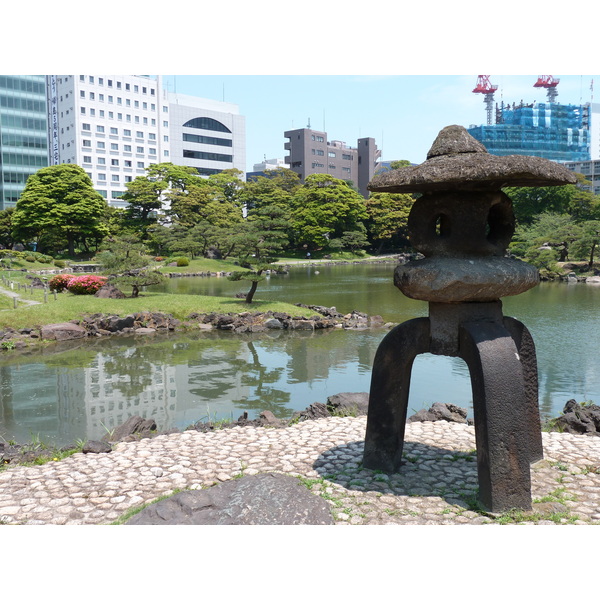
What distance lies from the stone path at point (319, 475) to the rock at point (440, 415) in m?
0.64

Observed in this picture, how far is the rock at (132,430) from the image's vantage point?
8062 mm

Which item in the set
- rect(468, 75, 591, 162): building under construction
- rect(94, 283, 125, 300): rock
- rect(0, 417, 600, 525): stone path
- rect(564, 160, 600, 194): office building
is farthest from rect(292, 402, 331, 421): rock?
rect(468, 75, 591, 162): building under construction

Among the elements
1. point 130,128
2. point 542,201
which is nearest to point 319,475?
point 542,201

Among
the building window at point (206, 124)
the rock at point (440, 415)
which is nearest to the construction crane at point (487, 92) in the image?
the building window at point (206, 124)

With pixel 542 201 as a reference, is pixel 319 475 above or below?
below

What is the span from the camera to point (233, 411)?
10.4 meters

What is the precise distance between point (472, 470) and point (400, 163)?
75.3 metres

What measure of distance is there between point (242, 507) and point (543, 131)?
149025 mm

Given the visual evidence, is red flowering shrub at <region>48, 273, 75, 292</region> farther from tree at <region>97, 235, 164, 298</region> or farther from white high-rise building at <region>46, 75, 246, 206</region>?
white high-rise building at <region>46, 75, 246, 206</region>

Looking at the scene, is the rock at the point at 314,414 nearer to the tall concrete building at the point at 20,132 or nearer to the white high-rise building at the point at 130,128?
the white high-rise building at the point at 130,128

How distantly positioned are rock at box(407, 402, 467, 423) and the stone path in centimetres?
64

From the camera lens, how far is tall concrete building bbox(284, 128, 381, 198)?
278 feet

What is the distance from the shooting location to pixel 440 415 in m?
8.75

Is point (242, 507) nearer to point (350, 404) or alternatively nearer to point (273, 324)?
point (350, 404)
